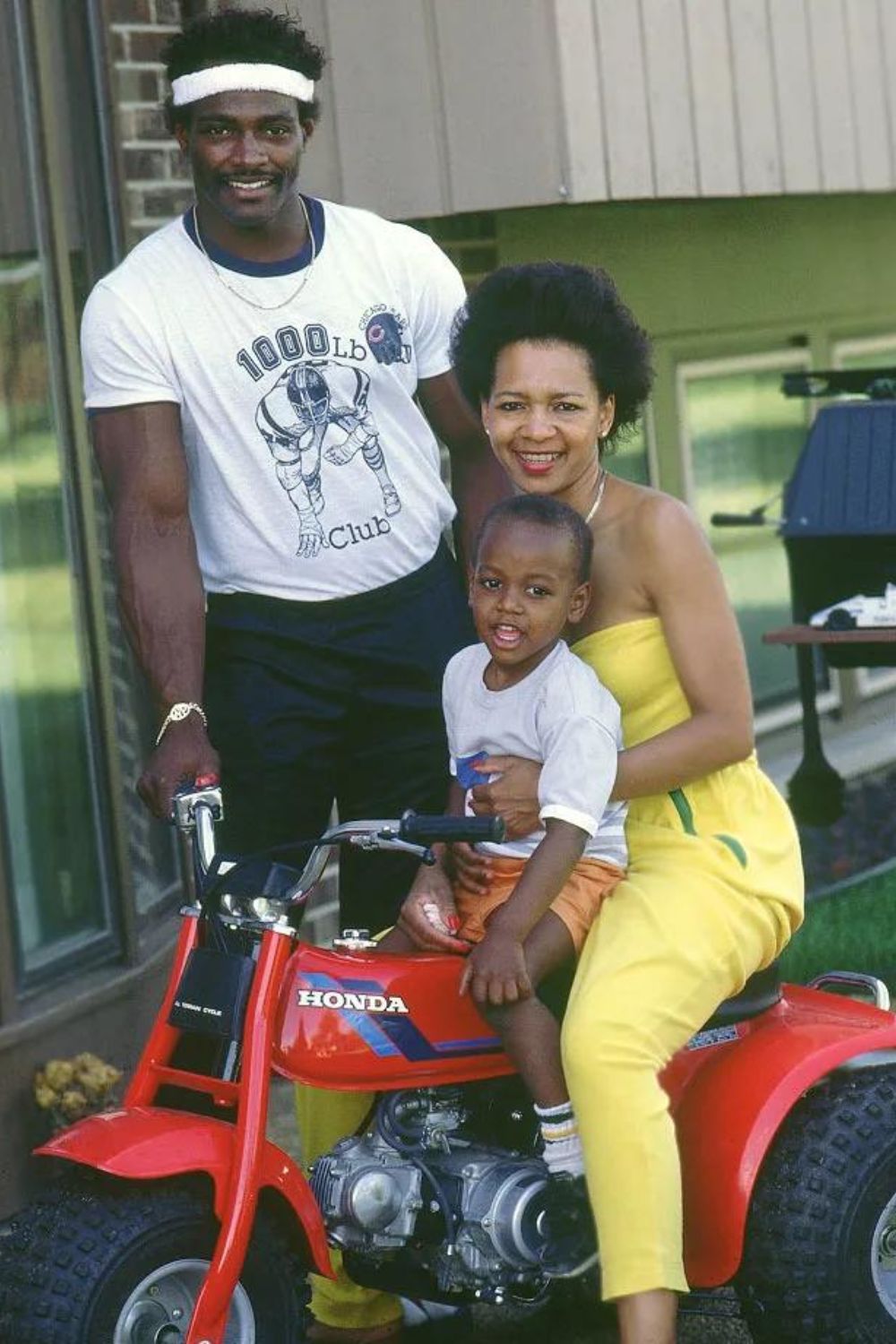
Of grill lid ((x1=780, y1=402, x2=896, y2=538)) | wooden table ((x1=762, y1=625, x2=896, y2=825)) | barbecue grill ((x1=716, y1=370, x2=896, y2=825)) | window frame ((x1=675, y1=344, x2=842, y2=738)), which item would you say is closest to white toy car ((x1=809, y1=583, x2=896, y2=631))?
barbecue grill ((x1=716, y1=370, x2=896, y2=825))

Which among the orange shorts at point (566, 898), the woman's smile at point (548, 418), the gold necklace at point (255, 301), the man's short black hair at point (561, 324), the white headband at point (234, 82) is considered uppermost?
the white headband at point (234, 82)

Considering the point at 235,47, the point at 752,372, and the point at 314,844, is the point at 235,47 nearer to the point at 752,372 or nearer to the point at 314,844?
the point at 314,844

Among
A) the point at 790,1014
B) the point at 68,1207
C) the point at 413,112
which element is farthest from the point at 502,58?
the point at 68,1207

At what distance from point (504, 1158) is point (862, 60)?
6217 mm

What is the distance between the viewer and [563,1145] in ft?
12.5

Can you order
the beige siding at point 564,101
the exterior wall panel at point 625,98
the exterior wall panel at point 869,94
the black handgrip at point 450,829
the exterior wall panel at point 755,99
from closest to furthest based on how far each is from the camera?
the black handgrip at point 450,829
the beige siding at point 564,101
the exterior wall panel at point 625,98
the exterior wall panel at point 755,99
the exterior wall panel at point 869,94

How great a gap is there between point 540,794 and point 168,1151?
74 cm

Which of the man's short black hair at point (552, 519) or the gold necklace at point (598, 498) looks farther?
the gold necklace at point (598, 498)

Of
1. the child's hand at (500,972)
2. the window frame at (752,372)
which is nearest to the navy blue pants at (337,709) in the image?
the child's hand at (500,972)

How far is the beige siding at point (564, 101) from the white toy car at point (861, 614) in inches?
54.0

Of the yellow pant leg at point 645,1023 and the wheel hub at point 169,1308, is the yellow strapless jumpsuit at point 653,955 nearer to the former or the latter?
the yellow pant leg at point 645,1023

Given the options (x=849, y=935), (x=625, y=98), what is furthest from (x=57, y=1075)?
(x=625, y=98)

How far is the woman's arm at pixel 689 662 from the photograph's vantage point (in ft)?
12.8

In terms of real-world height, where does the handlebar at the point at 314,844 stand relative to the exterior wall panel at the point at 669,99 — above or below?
below
